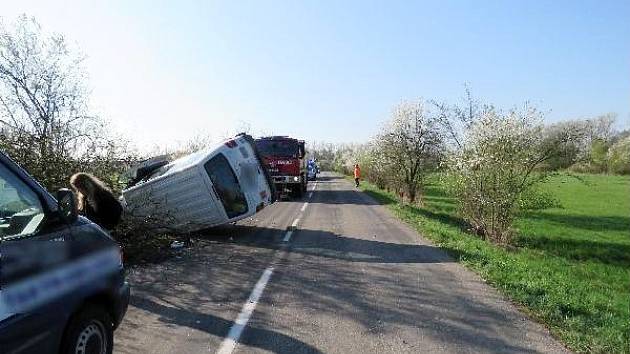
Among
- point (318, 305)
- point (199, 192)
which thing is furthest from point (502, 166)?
point (318, 305)

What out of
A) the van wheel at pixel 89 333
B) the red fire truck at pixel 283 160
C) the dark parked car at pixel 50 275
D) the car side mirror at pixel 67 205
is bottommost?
the van wheel at pixel 89 333

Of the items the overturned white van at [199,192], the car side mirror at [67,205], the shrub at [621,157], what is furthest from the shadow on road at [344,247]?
the shrub at [621,157]

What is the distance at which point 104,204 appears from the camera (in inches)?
322

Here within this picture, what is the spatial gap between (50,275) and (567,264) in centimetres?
1456

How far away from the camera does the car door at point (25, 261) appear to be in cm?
318

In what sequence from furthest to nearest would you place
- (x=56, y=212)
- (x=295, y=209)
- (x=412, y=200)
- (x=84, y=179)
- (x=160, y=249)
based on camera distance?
1. (x=412, y=200)
2. (x=295, y=209)
3. (x=160, y=249)
4. (x=84, y=179)
5. (x=56, y=212)

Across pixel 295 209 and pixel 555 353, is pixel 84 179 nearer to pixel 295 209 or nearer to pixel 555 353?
pixel 555 353

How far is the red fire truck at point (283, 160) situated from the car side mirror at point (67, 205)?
24.0 meters

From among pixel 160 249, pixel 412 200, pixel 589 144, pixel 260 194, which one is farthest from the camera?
pixel 412 200

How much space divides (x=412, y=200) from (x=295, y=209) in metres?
9.09

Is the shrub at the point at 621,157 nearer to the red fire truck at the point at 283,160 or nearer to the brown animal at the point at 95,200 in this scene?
the red fire truck at the point at 283,160

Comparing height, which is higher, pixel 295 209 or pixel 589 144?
pixel 589 144

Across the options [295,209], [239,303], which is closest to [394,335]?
[239,303]

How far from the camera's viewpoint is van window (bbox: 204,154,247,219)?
1261cm
